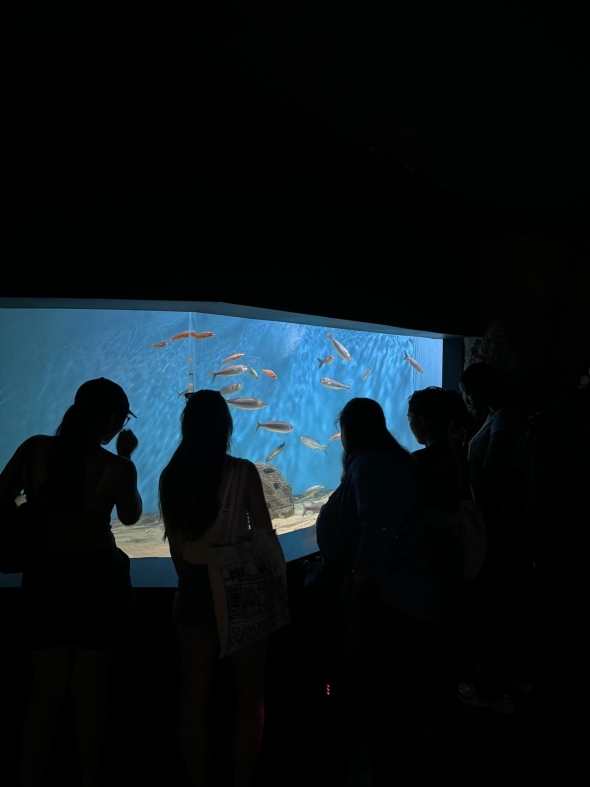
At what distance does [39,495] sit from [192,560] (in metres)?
0.70

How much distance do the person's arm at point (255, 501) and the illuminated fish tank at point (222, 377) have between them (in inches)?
37.6

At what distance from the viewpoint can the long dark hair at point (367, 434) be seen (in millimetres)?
2576

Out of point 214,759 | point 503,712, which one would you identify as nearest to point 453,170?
point 503,712

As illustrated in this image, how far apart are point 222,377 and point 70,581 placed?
1.84 meters

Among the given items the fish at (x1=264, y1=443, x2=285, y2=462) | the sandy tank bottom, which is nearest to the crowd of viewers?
the sandy tank bottom

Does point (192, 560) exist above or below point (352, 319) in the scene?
below

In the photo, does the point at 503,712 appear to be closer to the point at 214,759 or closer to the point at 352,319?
the point at 214,759

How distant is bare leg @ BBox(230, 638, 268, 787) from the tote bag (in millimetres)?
109

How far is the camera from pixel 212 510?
237 cm

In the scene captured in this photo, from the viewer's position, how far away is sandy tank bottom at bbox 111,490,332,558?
3824 millimetres

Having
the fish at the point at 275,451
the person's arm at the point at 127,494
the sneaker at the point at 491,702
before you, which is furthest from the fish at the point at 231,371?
the sneaker at the point at 491,702

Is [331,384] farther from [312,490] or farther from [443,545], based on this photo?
[443,545]

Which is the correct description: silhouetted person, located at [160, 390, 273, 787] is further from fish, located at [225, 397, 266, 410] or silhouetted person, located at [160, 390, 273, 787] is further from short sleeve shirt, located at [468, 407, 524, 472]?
short sleeve shirt, located at [468, 407, 524, 472]

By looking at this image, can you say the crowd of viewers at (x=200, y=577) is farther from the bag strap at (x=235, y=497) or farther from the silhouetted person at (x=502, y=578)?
the silhouetted person at (x=502, y=578)
